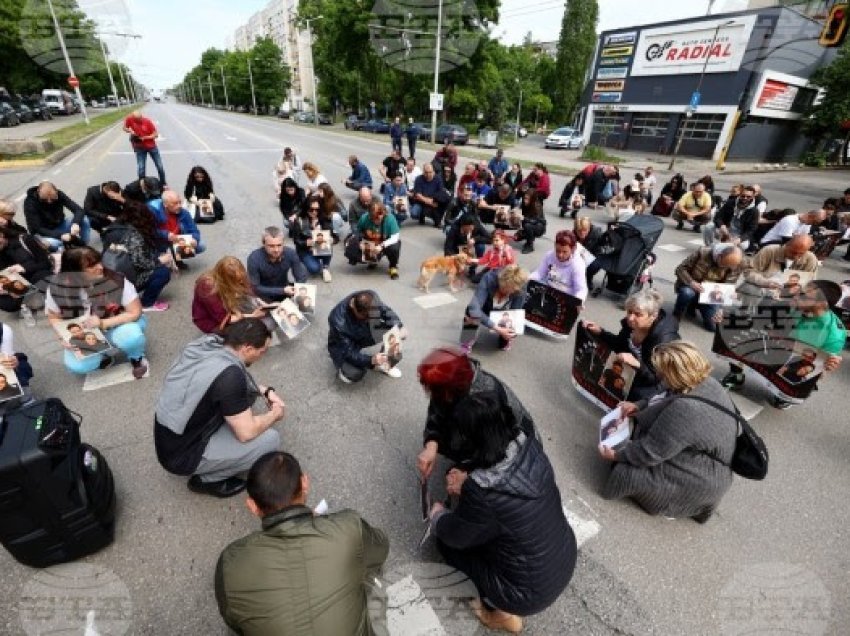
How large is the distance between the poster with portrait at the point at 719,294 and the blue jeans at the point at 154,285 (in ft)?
23.4

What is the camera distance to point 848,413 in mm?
4164

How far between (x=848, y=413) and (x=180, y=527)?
6.15m

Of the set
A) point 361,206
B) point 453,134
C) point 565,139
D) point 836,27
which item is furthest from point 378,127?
point 361,206

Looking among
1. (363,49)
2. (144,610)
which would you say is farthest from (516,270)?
(363,49)

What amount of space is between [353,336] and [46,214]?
5798mm

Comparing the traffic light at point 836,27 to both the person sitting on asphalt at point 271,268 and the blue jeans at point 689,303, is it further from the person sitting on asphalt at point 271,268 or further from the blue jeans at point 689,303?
the person sitting on asphalt at point 271,268

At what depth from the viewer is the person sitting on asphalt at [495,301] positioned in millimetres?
4438

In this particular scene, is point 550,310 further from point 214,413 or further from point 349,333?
point 214,413

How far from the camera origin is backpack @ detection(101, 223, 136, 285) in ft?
15.5

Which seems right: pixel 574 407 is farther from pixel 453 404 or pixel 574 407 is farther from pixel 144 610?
pixel 144 610

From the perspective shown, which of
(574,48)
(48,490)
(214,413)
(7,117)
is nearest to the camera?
(48,490)

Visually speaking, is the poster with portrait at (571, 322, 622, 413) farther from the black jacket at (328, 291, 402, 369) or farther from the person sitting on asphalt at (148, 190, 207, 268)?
the person sitting on asphalt at (148, 190, 207, 268)

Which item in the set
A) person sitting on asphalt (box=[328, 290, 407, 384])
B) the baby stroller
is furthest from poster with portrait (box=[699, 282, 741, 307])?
person sitting on asphalt (box=[328, 290, 407, 384])

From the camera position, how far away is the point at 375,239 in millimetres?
6914
